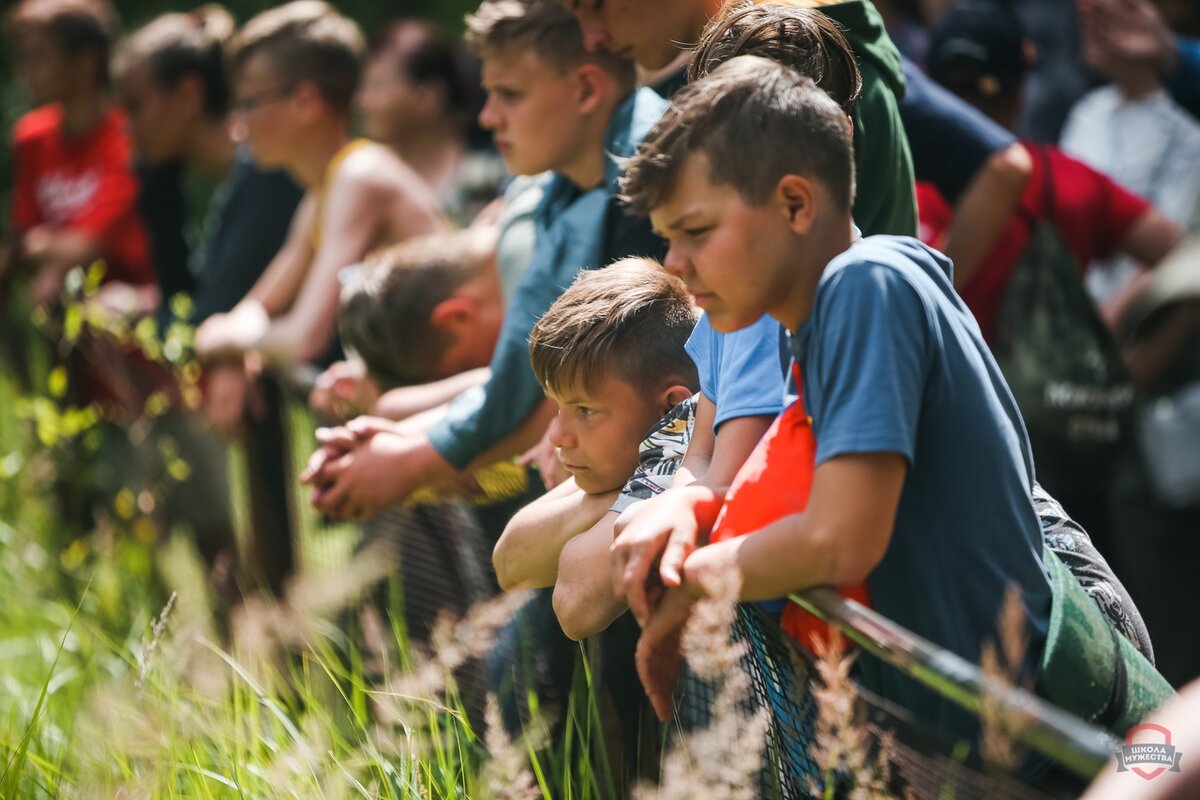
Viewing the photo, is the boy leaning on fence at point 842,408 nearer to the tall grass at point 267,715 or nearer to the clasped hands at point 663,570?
the clasped hands at point 663,570

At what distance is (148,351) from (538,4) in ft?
7.20

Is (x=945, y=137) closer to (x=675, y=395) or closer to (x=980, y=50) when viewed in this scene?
(x=980, y=50)

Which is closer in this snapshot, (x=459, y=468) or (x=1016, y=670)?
(x=1016, y=670)

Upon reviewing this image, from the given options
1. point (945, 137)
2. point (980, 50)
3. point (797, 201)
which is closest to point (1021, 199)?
point (945, 137)

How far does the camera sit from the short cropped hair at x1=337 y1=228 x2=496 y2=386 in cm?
372

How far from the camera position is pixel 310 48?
496cm

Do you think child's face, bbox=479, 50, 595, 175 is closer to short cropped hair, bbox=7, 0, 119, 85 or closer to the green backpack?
the green backpack

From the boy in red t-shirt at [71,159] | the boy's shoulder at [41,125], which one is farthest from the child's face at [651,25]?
the boy's shoulder at [41,125]

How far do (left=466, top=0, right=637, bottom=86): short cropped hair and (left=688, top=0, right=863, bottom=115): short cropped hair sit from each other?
81cm

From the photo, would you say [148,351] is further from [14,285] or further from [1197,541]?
[1197,541]

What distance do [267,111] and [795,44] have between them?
290cm

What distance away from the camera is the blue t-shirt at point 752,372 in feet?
7.23

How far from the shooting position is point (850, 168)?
2.10m

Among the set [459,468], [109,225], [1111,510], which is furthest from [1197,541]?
[109,225]
